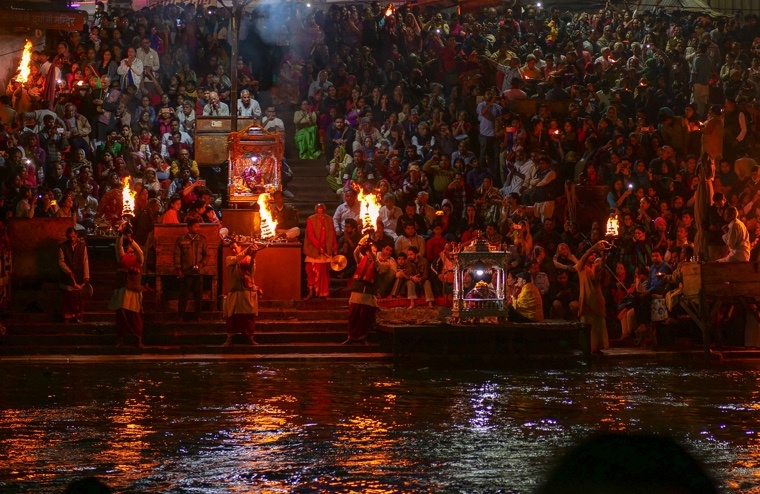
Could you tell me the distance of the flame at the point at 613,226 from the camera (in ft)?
71.0

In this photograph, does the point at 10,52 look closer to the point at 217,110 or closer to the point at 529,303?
the point at 217,110

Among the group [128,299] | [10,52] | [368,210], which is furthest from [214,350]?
[10,52]

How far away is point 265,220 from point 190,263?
1945 mm

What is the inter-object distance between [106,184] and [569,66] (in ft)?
35.9

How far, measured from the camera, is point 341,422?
13.4m

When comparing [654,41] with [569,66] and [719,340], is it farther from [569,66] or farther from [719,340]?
[719,340]

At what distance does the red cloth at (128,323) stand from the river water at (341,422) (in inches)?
48.4

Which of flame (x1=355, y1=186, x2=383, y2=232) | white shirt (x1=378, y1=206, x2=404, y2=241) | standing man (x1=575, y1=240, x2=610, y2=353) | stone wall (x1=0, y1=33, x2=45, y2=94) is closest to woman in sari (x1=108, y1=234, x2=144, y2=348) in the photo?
flame (x1=355, y1=186, x2=383, y2=232)

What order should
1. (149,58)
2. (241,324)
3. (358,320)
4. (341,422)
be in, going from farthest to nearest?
(149,58) → (358,320) → (241,324) → (341,422)

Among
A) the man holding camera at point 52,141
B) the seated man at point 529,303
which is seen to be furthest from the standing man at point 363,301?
the man holding camera at point 52,141

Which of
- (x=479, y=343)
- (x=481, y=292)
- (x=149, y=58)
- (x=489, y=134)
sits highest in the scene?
(x=149, y=58)

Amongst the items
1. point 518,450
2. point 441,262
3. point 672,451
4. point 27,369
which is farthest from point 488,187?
point 672,451

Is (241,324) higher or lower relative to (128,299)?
lower

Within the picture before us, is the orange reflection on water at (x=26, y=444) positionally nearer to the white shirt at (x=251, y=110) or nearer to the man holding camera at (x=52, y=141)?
the man holding camera at (x=52, y=141)
